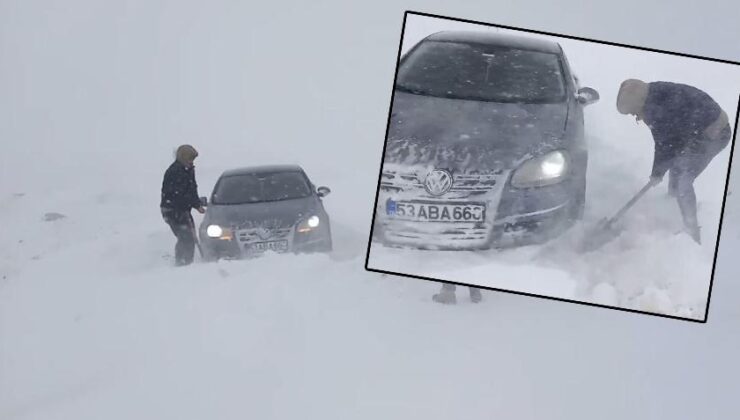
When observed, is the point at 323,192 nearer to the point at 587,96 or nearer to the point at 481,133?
the point at 481,133

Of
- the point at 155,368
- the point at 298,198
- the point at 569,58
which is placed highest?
the point at 569,58

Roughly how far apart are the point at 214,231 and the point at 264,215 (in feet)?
1.03

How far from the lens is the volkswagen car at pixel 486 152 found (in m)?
3.85

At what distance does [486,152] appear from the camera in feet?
12.7

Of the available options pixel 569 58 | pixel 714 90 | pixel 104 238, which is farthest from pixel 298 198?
pixel 714 90

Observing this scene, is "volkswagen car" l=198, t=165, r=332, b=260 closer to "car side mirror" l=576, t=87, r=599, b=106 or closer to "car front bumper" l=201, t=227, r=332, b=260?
"car front bumper" l=201, t=227, r=332, b=260

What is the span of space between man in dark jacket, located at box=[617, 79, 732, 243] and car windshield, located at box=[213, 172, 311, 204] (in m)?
1.93

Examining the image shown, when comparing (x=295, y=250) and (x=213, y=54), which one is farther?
(x=213, y=54)

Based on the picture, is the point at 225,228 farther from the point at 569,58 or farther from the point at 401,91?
the point at 569,58

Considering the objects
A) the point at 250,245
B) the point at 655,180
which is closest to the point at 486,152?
the point at 655,180

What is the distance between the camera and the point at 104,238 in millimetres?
4250

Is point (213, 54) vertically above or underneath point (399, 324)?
above

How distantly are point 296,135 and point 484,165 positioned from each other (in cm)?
119

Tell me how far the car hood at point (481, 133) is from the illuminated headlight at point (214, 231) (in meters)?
1.15
